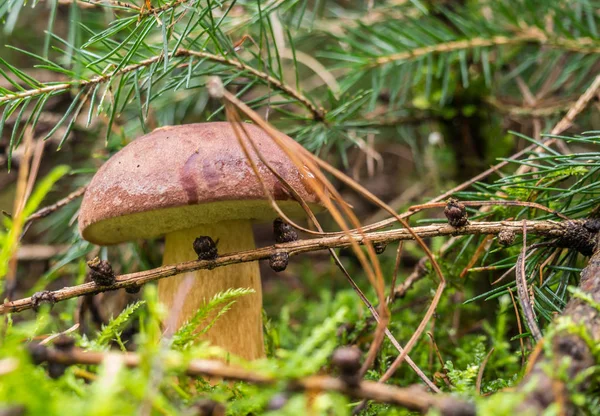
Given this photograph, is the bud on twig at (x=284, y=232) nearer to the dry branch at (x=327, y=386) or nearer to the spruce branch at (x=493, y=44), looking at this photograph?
the dry branch at (x=327, y=386)

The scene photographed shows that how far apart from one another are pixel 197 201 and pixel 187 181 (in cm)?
5

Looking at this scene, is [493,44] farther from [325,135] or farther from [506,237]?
[506,237]

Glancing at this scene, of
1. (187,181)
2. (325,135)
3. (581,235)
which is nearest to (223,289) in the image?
(187,181)

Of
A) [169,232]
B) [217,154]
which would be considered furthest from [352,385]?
[169,232]

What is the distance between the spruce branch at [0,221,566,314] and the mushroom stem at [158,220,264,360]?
192 millimetres

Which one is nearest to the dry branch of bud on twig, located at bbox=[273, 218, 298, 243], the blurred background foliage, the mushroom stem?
the blurred background foliage

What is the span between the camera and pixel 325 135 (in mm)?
1445

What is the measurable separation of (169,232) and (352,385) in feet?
2.66

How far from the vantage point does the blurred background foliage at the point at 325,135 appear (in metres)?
0.87

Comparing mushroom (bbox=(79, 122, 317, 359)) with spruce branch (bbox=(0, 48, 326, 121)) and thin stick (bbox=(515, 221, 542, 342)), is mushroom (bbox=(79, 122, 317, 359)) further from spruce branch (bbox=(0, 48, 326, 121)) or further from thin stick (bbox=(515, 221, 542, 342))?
thin stick (bbox=(515, 221, 542, 342))

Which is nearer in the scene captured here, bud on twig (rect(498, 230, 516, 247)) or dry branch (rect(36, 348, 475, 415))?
dry branch (rect(36, 348, 475, 415))

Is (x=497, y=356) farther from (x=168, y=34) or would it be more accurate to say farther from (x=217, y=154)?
(x=168, y=34)

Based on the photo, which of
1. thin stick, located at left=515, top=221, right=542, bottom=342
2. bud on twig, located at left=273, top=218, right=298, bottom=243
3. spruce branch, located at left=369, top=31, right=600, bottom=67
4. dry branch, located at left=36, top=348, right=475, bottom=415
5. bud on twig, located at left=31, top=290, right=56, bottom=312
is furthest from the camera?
spruce branch, located at left=369, top=31, right=600, bottom=67

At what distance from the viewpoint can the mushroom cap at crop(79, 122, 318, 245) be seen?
3.36 ft
